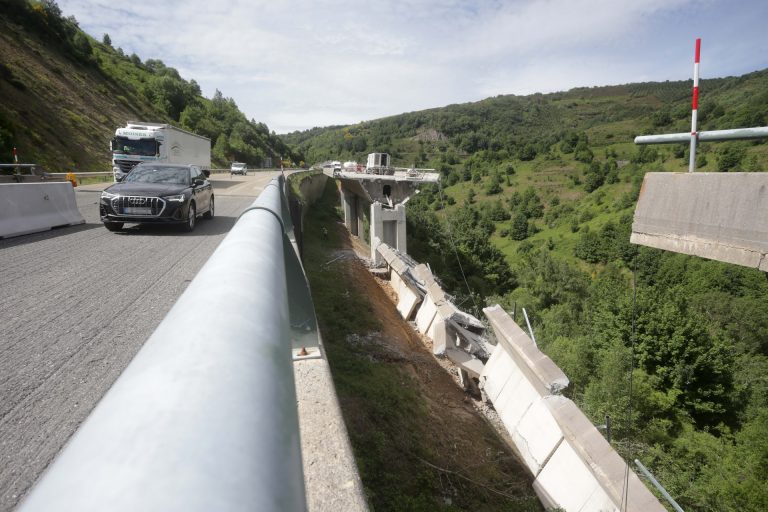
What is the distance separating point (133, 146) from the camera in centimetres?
2245

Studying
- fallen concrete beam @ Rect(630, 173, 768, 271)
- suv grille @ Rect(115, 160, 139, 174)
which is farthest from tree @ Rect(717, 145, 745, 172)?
fallen concrete beam @ Rect(630, 173, 768, 271)

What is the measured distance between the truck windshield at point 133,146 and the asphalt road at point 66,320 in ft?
46.7

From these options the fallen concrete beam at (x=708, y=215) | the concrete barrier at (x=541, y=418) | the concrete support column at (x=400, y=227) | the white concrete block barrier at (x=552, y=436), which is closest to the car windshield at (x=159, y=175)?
the concrete barrier at (x=541, y=418)

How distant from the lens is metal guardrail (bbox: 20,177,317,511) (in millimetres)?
551

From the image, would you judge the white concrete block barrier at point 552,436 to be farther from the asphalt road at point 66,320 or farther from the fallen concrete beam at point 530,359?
the asphalt road at point 66,320

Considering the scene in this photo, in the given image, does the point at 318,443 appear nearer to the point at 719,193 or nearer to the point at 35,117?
the point at 719,193

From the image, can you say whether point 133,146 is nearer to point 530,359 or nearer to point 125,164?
point 125,164

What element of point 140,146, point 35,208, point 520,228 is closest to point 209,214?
point 35,208

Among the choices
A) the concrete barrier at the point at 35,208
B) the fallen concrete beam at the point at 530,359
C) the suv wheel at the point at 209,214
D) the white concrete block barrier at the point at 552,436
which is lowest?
the white concrete block barrier at the point at 552,436

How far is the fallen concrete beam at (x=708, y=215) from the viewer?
4055 mm

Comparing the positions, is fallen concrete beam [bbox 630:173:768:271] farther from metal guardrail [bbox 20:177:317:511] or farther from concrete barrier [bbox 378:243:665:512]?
metal guardrail [bbox 20:177:317:511]

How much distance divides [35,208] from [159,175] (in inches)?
105

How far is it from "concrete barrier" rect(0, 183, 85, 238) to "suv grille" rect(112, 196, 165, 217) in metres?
1.89

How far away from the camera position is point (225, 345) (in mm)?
877
